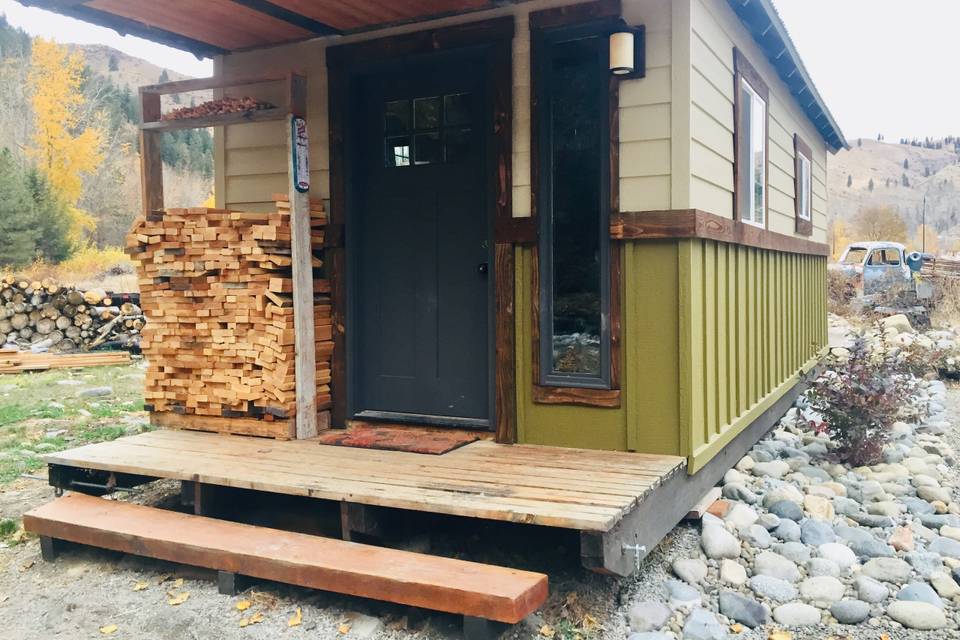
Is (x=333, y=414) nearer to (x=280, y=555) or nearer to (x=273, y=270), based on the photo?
(x=273, y=270)

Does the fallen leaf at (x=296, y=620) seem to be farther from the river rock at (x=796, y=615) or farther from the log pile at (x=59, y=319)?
the log pile at (x=59, y=319)

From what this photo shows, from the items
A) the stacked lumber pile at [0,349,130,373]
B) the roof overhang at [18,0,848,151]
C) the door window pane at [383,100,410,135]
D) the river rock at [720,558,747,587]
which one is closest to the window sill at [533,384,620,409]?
the river rock at [720,558,747,587]

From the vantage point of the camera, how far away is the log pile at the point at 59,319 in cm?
1346

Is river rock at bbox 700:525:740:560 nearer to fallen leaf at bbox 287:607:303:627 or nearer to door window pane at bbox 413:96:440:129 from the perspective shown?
fallen leaf at bbox 287:607:303:627

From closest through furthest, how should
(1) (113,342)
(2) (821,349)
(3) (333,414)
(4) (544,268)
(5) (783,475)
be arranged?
(4) (544,268), (3) (333,414), (5) (783,475), (2) (821,349), (1) (113,342)

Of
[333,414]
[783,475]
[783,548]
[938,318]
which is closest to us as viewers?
[783,548]

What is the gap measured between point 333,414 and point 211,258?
1290 millimetres

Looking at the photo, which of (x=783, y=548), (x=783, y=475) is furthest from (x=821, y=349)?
(x=783, y=548)

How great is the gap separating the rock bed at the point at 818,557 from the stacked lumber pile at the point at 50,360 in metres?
9.42

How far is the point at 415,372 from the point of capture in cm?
547

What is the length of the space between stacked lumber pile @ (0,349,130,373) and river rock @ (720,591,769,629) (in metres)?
10.4

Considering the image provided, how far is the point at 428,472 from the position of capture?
4.30 m

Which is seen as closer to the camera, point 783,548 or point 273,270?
point 783,548

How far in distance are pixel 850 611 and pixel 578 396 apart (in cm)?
173
